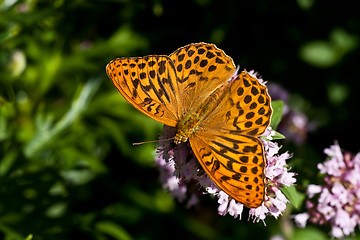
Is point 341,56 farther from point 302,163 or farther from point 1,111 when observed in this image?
point 1,111

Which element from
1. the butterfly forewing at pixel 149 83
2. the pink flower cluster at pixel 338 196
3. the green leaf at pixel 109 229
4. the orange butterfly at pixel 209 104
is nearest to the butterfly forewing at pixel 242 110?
the orange butterfly at pixel 209 104

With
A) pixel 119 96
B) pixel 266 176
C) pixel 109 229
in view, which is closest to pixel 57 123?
pixel 119 96

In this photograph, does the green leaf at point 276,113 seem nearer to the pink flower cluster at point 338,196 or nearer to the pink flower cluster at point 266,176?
the pink flower cluster at point 266,176

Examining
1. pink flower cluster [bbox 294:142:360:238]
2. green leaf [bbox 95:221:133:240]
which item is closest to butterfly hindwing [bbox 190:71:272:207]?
pink flower cluster [bbox 294:142:360:238]

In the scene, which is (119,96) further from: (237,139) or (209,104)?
(237,139)

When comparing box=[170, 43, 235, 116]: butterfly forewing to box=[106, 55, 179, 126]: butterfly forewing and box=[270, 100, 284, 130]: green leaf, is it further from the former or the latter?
box=[270, 100, 284, 130]: green leaf

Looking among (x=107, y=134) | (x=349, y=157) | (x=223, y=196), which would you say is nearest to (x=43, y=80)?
(x=107, y=134)

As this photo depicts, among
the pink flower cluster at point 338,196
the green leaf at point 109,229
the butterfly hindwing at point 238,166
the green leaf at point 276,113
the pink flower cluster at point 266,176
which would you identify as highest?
the butterfly hindwing at point 238,166
